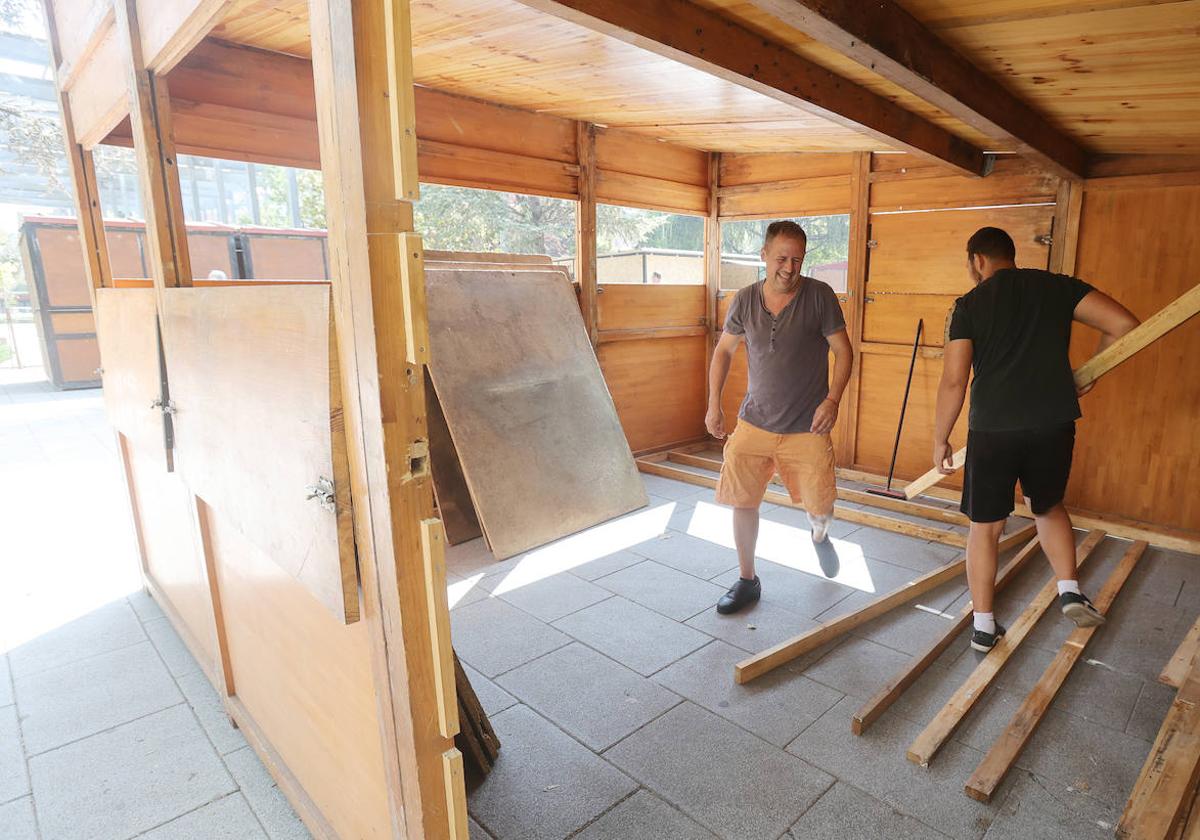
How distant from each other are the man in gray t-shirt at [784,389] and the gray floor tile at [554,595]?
0.68 meters

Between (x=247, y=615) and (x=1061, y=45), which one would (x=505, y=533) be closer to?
(x=247, y=615)

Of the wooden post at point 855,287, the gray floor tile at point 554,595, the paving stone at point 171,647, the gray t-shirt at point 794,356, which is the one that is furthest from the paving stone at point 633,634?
the wooden post at point 855,287

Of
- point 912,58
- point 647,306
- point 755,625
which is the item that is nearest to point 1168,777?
point 755,625

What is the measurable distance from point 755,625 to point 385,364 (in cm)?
247

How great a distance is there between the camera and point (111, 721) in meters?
2.39

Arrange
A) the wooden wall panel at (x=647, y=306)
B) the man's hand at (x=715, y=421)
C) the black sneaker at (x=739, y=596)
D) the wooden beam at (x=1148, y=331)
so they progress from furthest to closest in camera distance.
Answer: the wooden wall panel at (x=647, y=306)
the man's hand at (x=715, y=421)
the black sneaker at (x=739, y=596)
the wooden beam at (x=1148, y=331)

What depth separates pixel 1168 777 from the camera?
1968 mm

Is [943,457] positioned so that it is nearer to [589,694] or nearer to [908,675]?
[908,675]

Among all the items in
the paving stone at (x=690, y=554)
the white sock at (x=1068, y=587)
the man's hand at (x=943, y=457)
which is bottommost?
the paving stone at (x=690, y=554)

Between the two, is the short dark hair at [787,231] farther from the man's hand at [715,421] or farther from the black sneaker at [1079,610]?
the black sneaker at [1079,610]

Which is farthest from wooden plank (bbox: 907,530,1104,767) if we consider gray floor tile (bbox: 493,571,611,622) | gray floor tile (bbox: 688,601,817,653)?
gray floor tile (bbox: 493,571,611,622)

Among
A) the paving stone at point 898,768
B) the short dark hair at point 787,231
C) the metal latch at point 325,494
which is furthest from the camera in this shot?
the short dark hair at point 787,231

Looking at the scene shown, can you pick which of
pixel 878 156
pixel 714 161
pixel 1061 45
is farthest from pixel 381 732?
pixel 714 161

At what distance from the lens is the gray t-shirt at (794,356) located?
2.96 m
